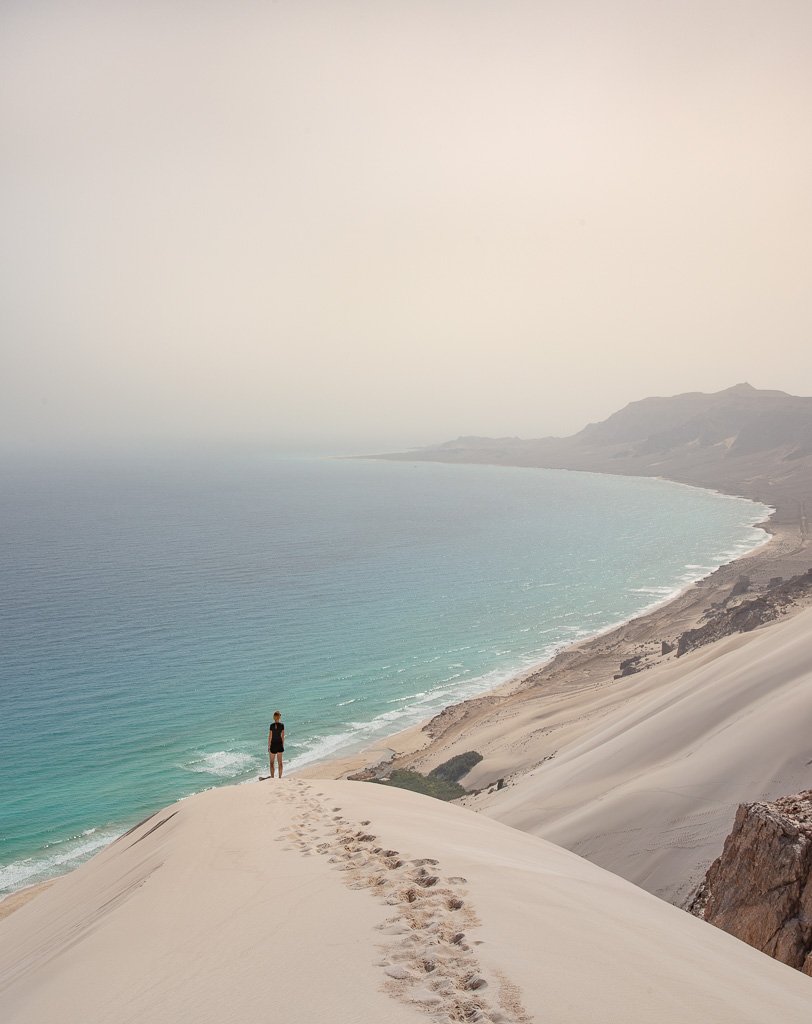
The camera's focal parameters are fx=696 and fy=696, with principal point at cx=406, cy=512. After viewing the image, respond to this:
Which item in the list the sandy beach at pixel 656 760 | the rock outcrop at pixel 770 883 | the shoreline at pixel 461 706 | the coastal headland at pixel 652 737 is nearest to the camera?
the rock outcrop at pixel 770 883

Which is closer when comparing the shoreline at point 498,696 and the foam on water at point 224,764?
the shoreline at point 498,696

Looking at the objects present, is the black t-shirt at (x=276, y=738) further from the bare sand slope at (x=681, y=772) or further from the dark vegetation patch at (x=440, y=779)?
the dark vegetation patch at (x=440, y=779)

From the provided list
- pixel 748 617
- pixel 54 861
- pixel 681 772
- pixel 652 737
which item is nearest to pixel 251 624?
pixel 54 861

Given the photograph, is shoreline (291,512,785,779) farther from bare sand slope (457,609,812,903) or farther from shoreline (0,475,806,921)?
bare sand slope (457,609,812,903)

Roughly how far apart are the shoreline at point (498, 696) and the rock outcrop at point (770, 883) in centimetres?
957

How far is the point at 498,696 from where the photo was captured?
3192 cm

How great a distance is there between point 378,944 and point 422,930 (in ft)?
1.14

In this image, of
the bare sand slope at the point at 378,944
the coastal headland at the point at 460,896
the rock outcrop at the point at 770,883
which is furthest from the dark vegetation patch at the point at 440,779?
the rock outcrop at the point at 770,883

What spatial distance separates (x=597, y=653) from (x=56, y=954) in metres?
32.7

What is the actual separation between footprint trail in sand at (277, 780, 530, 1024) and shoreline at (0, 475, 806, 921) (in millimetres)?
6465

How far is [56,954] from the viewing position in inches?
240

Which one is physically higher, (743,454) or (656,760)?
(743,454)

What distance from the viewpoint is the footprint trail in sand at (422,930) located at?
11.7 ft

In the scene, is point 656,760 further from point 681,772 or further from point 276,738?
point 276,738
